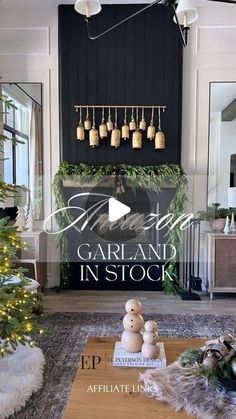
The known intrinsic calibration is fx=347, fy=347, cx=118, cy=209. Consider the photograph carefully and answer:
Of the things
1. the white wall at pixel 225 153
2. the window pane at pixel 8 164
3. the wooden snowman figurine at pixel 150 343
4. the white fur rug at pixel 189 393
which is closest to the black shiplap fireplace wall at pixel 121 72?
the white wall at pixel 225 153

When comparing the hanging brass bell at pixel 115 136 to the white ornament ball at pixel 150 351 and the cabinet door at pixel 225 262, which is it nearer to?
the cabinet door at pixel 225 262

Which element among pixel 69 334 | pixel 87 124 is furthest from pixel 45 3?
pixel 69 334

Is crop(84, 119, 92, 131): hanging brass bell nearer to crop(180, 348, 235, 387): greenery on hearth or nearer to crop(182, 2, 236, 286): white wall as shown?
crop(182, 2, 236, 286): white wall

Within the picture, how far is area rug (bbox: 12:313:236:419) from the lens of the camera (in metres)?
2.04

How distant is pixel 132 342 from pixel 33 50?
3.84 m

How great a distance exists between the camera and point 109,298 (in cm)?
409

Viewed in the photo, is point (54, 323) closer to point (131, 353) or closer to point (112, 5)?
point (131, 353)

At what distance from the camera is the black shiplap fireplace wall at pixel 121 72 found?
13.7 ft

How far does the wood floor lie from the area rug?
179mm

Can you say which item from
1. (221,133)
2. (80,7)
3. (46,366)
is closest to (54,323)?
(46,366)

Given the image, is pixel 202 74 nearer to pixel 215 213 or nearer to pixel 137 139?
pixel 137 139

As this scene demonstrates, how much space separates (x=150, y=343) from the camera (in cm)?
174

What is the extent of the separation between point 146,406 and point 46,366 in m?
1.28

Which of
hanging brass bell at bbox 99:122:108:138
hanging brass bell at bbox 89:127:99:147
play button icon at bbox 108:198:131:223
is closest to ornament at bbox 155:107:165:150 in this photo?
hanging brass bell at bbox 99:122:108:138
